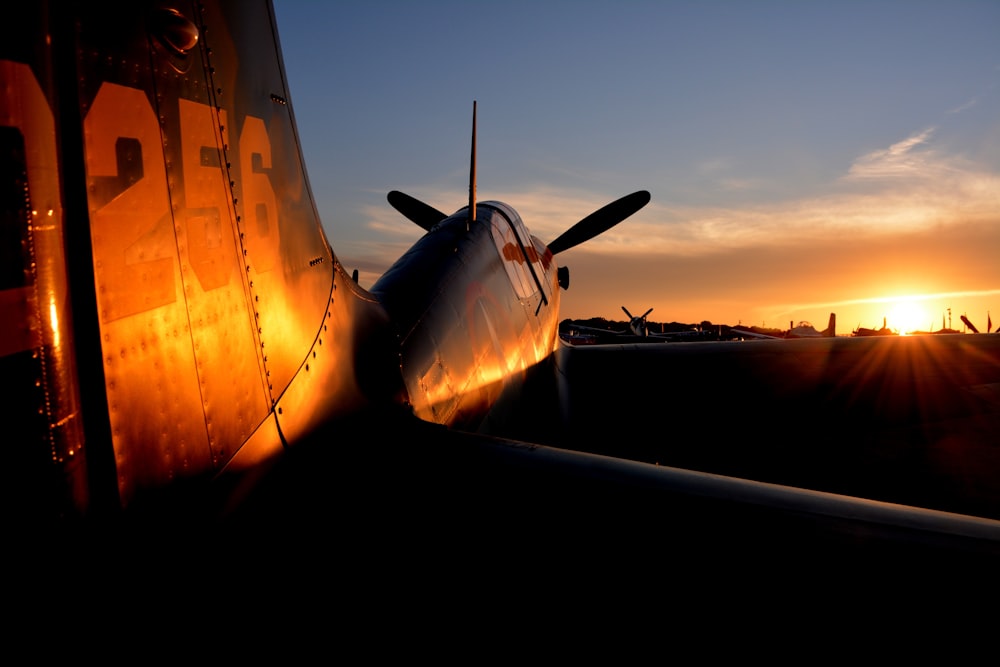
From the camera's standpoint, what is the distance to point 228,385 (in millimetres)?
1808

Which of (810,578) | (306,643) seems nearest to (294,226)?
(306,643)

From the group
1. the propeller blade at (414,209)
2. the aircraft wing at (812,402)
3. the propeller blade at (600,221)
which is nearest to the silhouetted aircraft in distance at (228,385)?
the aircraft wing at (812,402)

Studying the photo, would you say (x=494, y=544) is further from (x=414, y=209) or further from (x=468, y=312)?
(x=414, y=209)

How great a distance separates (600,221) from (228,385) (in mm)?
8649

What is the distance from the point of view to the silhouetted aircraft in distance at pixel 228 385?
48.1 inches

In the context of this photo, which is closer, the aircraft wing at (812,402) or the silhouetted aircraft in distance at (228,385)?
the silhouetted aircraft in distance at (228,385)

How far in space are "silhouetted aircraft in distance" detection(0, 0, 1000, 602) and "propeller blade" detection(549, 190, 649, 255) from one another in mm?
6694

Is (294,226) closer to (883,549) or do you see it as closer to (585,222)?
(883,549)

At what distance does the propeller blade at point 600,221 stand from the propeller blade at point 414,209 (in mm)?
2540

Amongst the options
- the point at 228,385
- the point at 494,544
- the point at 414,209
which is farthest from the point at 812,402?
the point at 228,385

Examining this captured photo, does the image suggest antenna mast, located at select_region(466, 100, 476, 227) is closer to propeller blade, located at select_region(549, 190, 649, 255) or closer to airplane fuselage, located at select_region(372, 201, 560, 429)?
airplane fuselage, located at select_region(372, 201, 560, 429)

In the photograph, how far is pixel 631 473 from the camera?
2.10 m

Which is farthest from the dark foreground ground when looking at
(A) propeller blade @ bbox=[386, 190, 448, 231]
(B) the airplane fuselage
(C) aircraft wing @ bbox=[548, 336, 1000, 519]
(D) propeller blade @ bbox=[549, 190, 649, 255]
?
(A) propeller blade @ bbox=[386, 190, 448, 231]

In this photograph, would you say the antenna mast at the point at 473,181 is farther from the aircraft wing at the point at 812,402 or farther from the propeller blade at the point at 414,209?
the propeller blade at the point at 414,209
